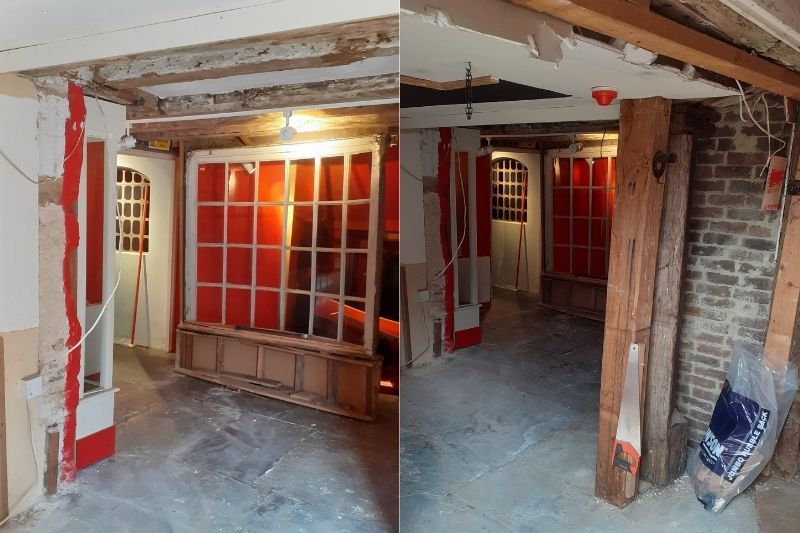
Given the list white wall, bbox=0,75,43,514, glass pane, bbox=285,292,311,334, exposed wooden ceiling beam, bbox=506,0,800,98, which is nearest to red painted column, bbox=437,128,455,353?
glass pane, bbox=285,292,311,334

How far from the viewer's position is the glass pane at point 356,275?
420 cm

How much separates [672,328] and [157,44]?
7.93 feet

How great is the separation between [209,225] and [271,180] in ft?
2.46

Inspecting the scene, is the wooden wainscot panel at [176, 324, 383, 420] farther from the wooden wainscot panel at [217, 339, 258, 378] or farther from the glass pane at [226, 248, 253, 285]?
the glass pane at [226, 248, 253, 285]

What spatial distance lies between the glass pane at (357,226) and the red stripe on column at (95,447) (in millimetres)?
1859

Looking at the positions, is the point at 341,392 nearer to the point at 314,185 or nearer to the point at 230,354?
the point at 230,354

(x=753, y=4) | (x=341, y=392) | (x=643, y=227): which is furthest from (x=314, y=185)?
(x=753, y=4)

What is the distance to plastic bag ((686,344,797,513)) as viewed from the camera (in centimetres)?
270

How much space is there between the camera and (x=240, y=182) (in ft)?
15.7

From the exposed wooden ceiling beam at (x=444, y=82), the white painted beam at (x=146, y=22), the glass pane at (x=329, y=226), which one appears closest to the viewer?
the white painted beam at (x=146, y=22)

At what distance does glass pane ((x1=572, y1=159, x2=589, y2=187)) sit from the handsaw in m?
4.37

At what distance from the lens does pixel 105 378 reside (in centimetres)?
332

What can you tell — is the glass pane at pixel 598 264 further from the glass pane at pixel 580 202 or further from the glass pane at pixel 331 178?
the glass pane at pixel 331 178

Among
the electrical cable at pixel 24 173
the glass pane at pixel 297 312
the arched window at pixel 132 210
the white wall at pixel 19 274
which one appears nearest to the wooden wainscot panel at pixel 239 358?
the glass pane at pixel 297 312
